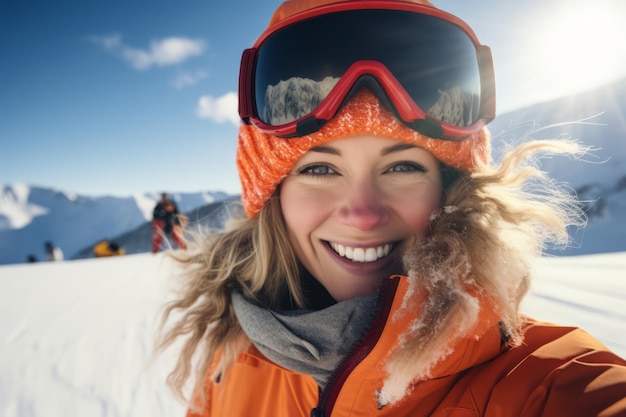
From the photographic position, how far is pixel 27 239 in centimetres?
5275

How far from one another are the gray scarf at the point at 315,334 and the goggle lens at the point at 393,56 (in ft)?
2.44

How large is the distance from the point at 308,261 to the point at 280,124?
58cm

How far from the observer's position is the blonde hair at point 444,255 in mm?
979

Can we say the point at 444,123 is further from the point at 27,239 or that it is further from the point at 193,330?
the point at 27,239

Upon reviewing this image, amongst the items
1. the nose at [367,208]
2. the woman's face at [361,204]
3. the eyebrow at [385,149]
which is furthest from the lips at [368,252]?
the eyebrow at [385,149]

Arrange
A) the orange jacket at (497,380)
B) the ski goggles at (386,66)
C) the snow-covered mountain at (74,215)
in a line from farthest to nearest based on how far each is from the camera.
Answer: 1. the snow-covered mountain at (74,215)
2. the ski goggles at (386,66)
3. the orange jacket at (497,380)

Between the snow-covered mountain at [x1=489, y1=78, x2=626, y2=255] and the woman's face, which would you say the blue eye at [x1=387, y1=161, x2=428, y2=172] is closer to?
the woman's face

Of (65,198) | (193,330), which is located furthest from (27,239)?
(193,330)

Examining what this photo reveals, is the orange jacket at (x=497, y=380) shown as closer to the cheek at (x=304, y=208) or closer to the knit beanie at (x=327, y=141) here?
the cheek at (x=304, y=208)

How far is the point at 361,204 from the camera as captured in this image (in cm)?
117

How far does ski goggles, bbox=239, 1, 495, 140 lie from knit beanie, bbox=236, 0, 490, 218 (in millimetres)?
30

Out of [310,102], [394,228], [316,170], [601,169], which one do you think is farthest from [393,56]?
[601,169]

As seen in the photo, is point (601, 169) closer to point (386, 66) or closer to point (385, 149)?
point (386, 66)

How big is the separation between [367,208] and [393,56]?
0.58 meters
